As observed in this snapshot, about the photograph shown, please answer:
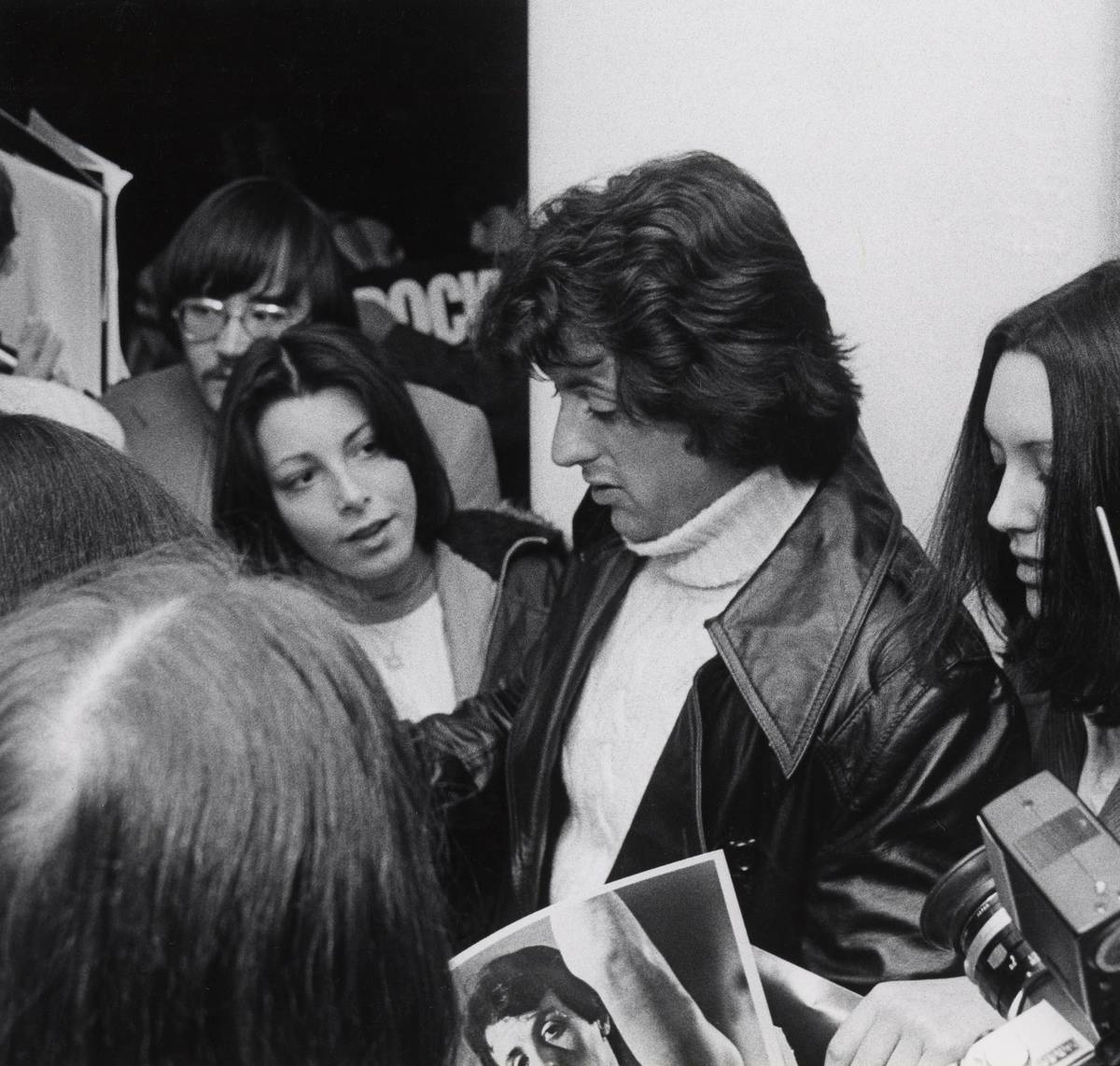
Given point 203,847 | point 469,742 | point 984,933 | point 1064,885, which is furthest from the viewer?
point 469,742

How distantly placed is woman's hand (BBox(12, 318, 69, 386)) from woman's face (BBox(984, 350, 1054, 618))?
4.60 ft

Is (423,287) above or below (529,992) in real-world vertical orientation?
above

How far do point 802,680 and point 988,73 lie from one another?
874mm

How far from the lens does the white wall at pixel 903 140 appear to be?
1.92m

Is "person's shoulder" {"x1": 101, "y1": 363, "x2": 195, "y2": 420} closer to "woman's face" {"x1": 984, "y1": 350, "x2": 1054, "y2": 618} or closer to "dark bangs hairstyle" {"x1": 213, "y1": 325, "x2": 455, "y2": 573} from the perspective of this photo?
"dark bangs hairstyle" {"x1": 213, "y1": 325, "x2": 455, "y2": 573}

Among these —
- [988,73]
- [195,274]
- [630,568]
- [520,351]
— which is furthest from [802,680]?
[195,274]

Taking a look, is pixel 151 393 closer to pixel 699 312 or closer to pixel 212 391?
pixel 212 391

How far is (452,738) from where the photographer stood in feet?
6.30

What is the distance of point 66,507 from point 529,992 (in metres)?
0.61

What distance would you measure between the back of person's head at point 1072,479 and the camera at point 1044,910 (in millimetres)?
430

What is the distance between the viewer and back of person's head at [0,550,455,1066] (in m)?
0.80

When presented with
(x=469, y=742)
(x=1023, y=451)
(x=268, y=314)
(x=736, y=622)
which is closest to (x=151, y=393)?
(x=268, y=314)

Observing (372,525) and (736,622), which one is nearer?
(736,622)

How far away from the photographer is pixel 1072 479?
1374mm
